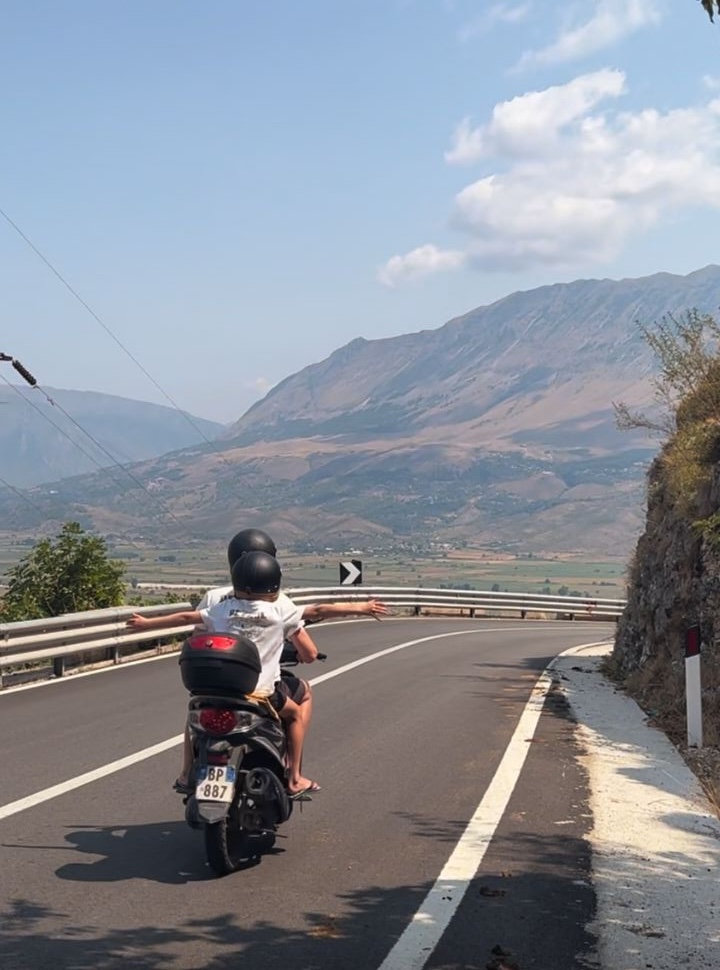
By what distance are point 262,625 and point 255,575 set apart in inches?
11.6

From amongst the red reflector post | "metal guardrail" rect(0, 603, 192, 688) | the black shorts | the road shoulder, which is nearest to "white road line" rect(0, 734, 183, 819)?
the black shorts

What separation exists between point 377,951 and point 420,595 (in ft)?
108

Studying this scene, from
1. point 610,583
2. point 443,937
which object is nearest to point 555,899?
point 443,937

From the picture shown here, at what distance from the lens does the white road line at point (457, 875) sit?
5.17 m

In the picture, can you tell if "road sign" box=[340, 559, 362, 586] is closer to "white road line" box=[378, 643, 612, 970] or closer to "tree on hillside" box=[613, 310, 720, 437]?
"tree on hillside" box=[613, 310, 720, 437]

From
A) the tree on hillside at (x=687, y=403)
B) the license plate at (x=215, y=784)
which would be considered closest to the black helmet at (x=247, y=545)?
the license plate at (x=215, y=784)

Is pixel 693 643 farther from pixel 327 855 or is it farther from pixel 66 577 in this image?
pixel 66 577

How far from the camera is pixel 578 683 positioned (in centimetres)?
1633

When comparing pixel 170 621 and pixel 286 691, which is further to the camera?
pixel 286 691

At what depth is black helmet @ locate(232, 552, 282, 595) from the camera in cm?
705

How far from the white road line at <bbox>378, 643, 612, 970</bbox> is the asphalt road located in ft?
0.05

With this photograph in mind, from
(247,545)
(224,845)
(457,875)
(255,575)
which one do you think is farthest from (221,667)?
(457,875)

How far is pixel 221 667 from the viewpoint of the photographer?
656 cm

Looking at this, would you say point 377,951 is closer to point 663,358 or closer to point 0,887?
point 0,887
